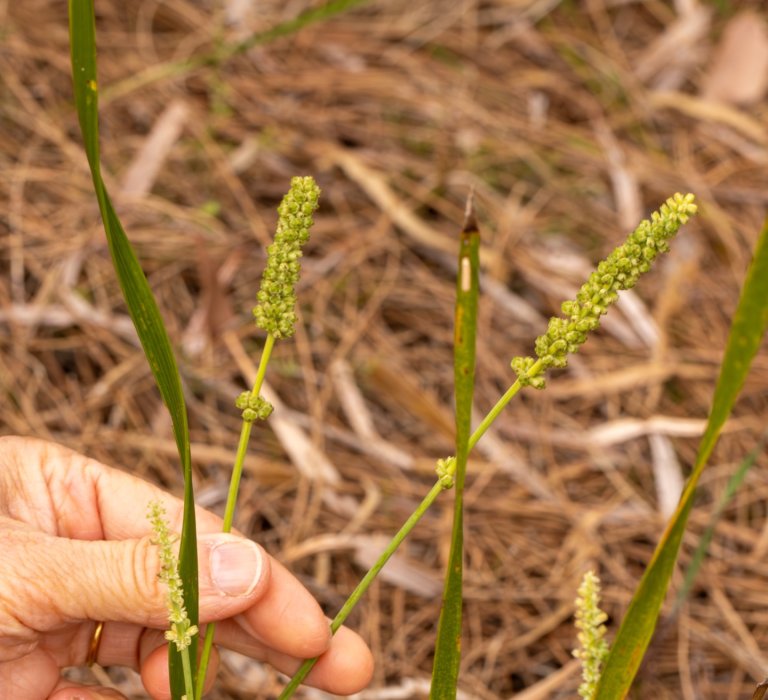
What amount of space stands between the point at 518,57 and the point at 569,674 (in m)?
1.51

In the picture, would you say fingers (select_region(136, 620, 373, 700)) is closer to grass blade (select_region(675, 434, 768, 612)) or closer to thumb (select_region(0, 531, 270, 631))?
thumb (select_region(0, 531, 270, 631))

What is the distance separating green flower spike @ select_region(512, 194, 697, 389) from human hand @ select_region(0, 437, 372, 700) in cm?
35

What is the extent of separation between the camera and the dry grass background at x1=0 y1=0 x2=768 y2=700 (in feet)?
5.28

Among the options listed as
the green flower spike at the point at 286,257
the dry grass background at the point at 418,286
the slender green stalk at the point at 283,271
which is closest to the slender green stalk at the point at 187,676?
the slender green stalk at the point at 283,271

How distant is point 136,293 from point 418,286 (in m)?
1.38

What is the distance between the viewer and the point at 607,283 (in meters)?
0.55

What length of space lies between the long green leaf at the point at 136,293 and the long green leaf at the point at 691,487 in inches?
10.5

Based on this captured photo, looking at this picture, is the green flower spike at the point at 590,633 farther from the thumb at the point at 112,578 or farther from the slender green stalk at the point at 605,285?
the thumb at the point at 112,578

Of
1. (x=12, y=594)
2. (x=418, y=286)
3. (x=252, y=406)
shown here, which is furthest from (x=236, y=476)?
(x=418, y=286)

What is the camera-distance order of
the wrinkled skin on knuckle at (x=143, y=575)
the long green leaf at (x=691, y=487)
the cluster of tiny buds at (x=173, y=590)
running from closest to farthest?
the long green leaf at (x=691, y=487) → the cluster of tiny buds at (x=173, y=590) → the wrinkled skin on knuckle at (x=143, y=575)

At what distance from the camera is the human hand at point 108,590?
831mm

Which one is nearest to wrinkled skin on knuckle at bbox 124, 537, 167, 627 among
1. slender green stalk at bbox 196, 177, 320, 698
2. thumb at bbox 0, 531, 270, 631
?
thumb at bbox 0, 531, 270, 631

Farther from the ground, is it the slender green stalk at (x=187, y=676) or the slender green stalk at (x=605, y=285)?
the slender green stalk at (x=605, y=285)

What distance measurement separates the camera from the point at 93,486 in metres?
1.04
